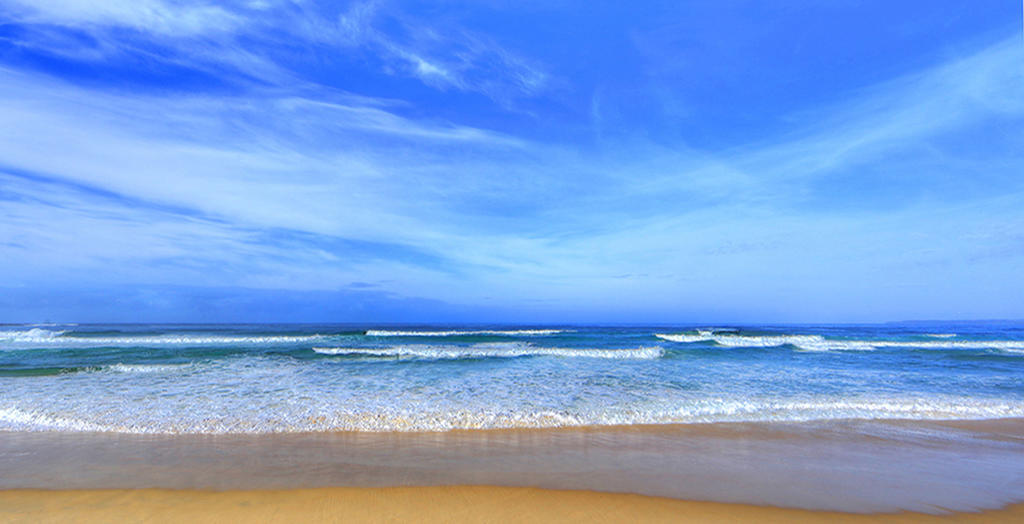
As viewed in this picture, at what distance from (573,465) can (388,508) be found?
2.31 metres

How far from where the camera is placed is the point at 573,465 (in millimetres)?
5711

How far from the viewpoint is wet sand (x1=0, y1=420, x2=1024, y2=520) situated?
4.88 m

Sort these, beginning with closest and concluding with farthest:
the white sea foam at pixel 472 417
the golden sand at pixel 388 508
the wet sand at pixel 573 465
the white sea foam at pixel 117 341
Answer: the golden sand at pixel 388 508 < the wet sand at pixel 573 465 < the white sea foam at pixel 472 417 < the white sea foam at pixel 117 341

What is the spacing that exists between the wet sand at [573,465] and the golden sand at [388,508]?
0.06 metres

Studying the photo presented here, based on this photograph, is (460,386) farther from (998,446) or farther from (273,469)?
(998,446)

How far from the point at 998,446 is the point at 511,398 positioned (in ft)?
26.0

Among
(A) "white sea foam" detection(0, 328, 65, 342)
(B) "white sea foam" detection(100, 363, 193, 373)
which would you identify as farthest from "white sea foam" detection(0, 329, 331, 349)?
(B) "white sea foam" detection(100, 363, 193, 373)

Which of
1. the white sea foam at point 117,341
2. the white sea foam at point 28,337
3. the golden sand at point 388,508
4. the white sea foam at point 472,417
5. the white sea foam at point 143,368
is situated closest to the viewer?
the golden sand at point 388,508

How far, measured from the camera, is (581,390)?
35.9 feet

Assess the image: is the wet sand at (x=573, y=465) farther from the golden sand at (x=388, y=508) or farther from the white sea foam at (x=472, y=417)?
the white sea foam at (x=472, y=417)

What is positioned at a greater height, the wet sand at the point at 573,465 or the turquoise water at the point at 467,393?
the turquoise water at the point at 467,393

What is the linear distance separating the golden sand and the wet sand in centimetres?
6

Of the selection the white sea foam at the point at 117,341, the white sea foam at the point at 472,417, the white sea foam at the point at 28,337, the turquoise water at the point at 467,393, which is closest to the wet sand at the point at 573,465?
the white sea foam at the point at 472,417

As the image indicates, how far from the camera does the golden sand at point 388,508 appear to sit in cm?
427
